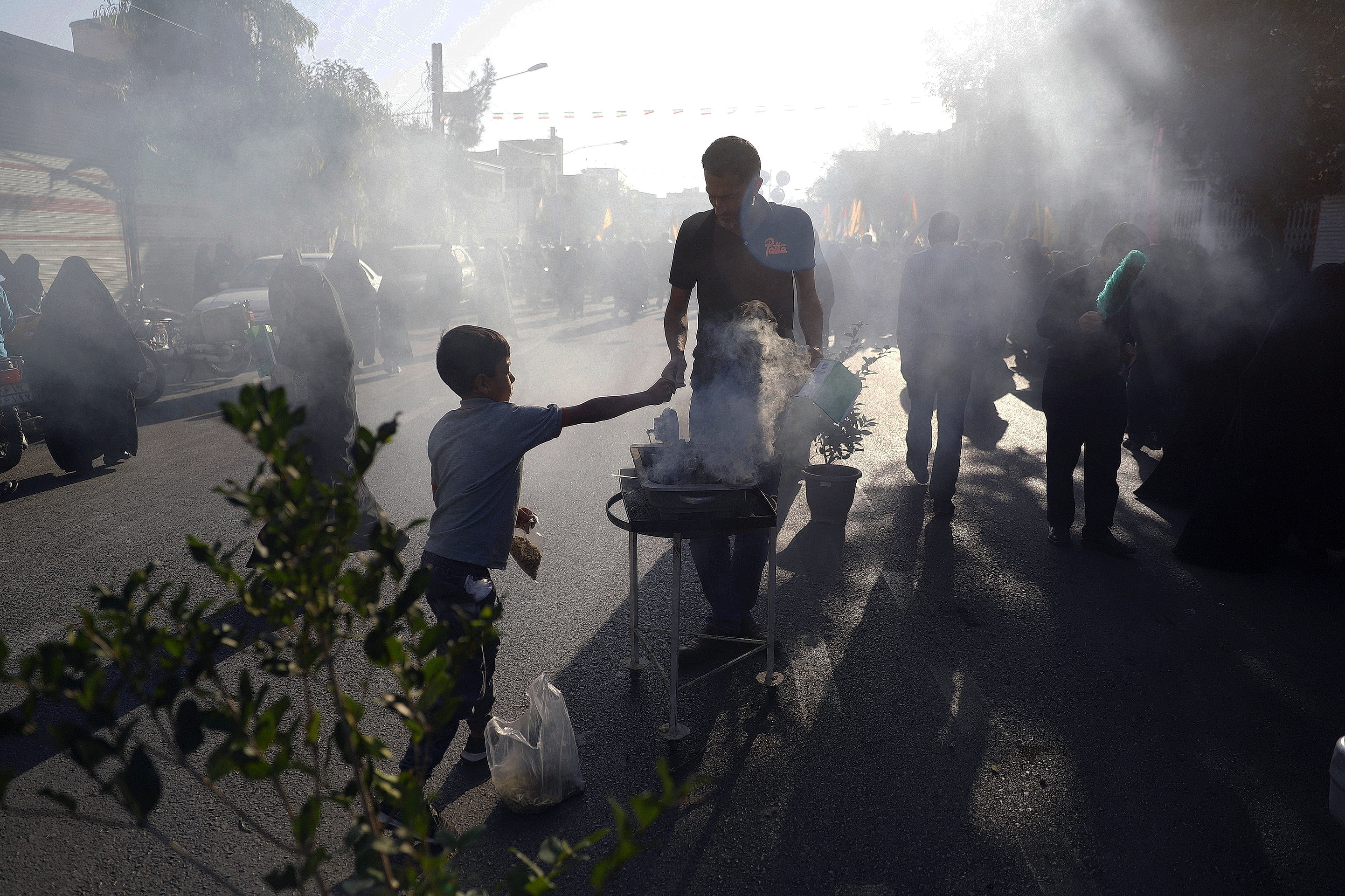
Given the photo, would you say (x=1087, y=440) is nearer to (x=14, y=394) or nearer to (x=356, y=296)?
(x=14, y=394)

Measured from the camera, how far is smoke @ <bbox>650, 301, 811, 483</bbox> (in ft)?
11.5

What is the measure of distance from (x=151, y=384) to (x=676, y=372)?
30.6 feet

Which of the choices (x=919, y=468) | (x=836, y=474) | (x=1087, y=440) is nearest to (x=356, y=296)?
(x=919, y=468)

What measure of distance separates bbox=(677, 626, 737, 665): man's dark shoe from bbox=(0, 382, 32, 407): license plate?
6523 millimetres

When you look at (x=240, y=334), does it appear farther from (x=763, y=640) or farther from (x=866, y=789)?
(x=866, y=789)

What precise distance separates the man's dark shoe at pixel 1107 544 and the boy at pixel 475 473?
4006 millimetres

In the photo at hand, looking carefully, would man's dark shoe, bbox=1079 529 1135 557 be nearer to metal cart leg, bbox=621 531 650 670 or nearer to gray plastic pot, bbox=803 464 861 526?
gray plastic pot, bbox=803 464 861 526

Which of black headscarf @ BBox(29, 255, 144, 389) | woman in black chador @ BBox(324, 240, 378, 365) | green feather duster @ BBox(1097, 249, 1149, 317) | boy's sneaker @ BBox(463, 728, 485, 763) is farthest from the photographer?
woman in black chador @ BBox(324, 240, 378, 365)

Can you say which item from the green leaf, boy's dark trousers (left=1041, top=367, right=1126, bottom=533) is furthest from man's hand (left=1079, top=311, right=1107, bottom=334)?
the green leaf

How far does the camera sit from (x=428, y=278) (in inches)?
704

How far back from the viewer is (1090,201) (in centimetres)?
2031

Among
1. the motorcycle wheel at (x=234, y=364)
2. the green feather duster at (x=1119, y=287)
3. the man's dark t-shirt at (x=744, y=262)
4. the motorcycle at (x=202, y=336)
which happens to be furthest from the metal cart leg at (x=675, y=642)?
the motorcycle wheel at (x=234, y=364)

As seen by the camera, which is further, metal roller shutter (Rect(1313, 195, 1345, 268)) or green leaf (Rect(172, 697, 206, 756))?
metal roller shutter (Rect(1313, 195, 1345, 268))

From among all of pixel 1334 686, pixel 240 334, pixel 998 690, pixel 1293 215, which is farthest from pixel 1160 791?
pixel 240 334
